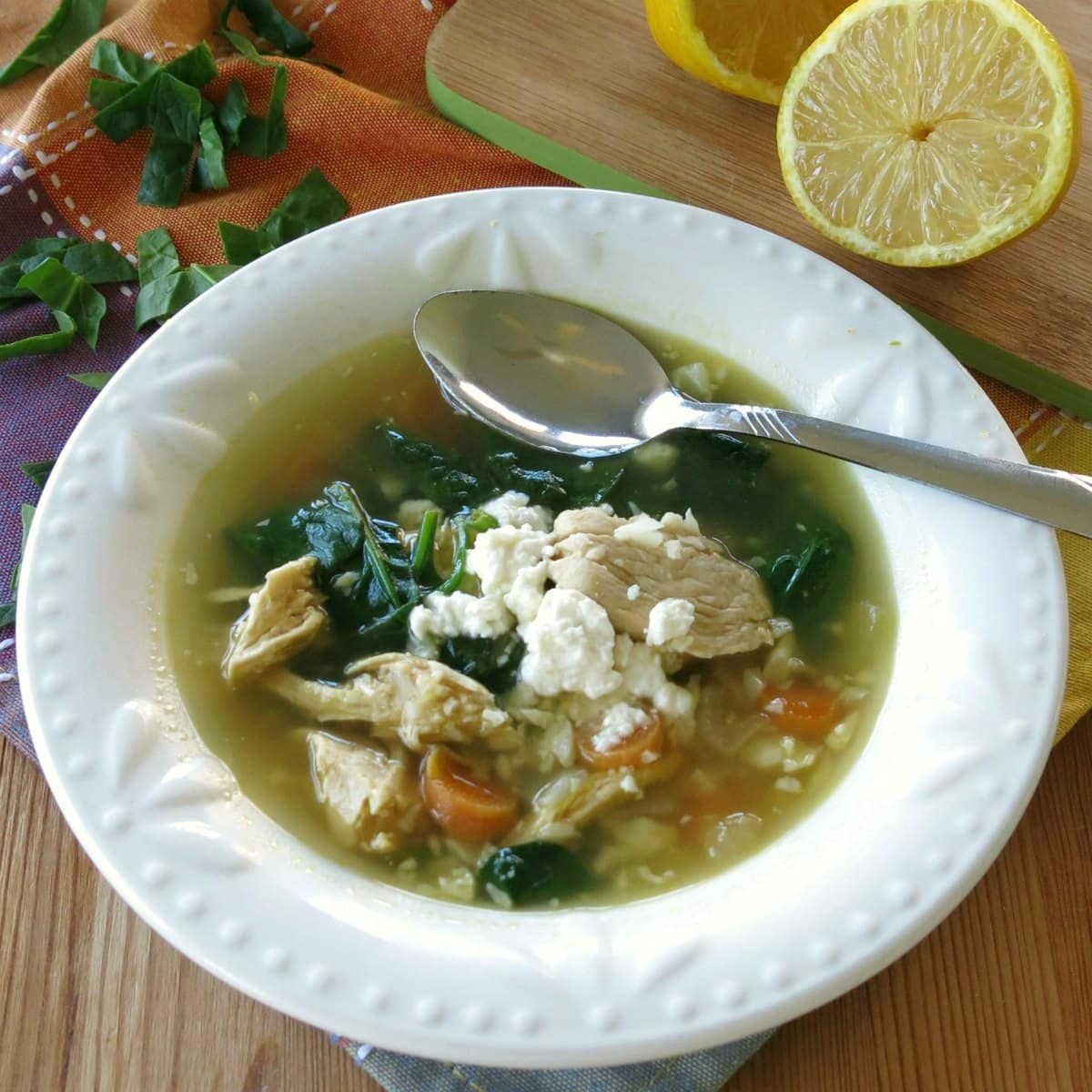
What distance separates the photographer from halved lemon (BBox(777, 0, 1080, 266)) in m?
2.87

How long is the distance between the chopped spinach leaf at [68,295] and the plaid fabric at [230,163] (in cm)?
5

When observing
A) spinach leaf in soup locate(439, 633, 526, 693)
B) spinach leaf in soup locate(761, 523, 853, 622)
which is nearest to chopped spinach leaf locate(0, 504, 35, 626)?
spinach leaf in soup locate(439, 633, 526, 693)

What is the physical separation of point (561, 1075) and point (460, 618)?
39.1 inches

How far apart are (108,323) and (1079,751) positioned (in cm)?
291

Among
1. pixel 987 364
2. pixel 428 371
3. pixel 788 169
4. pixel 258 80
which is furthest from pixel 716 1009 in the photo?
pixel 258 80

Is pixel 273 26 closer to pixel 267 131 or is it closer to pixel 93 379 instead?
pixel 267 131

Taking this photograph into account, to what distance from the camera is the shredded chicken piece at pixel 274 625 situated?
2.54 m

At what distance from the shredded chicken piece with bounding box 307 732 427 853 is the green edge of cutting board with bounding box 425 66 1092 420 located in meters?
1.87

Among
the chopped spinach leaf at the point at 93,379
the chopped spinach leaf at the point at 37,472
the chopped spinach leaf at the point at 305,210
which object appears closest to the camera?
the chopped spinach leaf at the point at 37,472

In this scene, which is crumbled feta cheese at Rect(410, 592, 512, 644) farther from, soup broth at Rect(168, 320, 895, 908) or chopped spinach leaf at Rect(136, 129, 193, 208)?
chopped spinach leaf at Rect(136, 129, 193, 208)

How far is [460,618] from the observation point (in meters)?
2.57

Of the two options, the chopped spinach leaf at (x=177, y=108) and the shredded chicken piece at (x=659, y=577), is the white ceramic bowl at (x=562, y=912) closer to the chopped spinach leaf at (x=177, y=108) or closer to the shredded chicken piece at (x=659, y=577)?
the shredded chicken piece at (x=659, y=577)

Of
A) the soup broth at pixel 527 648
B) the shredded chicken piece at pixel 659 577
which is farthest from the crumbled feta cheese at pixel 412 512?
the shredded chicken piece at pixel 659 577

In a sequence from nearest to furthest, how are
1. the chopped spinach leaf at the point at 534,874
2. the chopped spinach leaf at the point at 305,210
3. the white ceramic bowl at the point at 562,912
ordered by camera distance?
1. the white ceramic bowl at the point at 562,912
2. the chopped spinach leaf at the point at 534,874
3. the chopped spinach leaf at the point at 305,210
